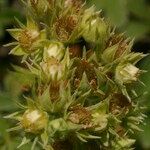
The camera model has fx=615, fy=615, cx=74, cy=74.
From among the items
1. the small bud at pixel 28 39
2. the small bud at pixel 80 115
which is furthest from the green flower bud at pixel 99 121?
the small bud at pixel 28 39

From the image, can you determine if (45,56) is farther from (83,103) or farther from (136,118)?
(136,118)

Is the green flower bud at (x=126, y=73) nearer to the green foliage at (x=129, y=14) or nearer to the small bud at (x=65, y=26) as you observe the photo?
the small bud at (x=65, y=26)

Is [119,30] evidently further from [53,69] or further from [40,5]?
[53,69]

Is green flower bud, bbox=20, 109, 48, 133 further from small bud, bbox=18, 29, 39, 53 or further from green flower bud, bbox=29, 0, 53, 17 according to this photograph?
green flower bud, bbox=29, 0, 53, 17

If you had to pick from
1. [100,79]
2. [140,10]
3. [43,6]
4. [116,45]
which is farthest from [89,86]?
[140,10]

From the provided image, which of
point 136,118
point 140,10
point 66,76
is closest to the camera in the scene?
point 66,76

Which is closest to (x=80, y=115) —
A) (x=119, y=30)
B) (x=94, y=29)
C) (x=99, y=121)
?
(x=99, y=121)

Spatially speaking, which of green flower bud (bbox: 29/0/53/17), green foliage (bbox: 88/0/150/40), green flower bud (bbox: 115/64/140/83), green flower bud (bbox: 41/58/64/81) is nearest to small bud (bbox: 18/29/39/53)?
green flower bud (bbox: 29/0/53/17)
